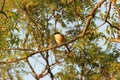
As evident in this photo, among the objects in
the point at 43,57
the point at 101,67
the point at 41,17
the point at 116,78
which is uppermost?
the point at 41,17

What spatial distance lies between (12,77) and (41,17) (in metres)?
2.91

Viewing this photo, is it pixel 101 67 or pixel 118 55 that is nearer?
pixel 118 55

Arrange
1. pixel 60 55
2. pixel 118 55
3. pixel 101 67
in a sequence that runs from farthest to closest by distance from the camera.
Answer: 1. pixel 60 55
2. pixel 101 67
3. pixel 118 55

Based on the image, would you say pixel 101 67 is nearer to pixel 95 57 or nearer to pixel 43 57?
pixel 95 57

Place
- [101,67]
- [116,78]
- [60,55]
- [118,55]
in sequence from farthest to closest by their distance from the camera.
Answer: [60,55]
[101,67]
[118,55]
[116,78]

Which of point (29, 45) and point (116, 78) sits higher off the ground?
point (29, 45)

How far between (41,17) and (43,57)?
1.72 m

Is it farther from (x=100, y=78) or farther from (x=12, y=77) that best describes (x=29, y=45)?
(x=100, y=78)

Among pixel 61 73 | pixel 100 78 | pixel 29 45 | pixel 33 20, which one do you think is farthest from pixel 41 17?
pixel 100 78

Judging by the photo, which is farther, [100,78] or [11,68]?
[11,68]

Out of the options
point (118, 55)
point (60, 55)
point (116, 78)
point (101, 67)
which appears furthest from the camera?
point (60, 55)

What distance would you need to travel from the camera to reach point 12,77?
14461 mm

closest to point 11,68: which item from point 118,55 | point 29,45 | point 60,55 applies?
point 29,45

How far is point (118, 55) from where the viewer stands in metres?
12.3
